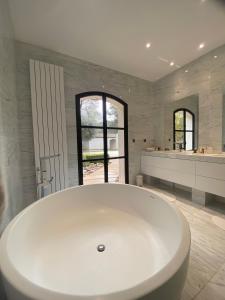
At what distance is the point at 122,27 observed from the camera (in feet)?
6.90

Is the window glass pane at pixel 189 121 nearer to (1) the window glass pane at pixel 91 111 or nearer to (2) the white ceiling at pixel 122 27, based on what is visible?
(2) the white ceiling at pixel 122 27

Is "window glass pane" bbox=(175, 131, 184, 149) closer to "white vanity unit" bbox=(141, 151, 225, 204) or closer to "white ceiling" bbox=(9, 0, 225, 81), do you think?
"white vanity unit" bbox=(141, 151, 225, 204)

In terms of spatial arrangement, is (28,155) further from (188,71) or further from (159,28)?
(188,71)

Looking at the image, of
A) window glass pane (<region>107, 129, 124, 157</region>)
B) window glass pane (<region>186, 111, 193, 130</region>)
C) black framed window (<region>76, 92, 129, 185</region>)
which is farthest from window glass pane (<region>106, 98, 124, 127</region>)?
window glass pane (<region>186, 111, 193, 130</region>)

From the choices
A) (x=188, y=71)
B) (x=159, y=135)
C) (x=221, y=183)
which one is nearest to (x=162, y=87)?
(x=188, y=71)

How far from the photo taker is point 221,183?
221 cm

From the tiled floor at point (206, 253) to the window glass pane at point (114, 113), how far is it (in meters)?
2.16

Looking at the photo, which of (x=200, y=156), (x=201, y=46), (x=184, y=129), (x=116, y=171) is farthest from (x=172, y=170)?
(x=201, y=46)

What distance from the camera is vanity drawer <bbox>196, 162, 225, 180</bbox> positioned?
2199mm

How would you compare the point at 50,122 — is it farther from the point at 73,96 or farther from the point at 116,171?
the point at 116,171

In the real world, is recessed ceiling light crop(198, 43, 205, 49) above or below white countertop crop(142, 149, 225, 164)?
above

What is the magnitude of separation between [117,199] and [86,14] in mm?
2484

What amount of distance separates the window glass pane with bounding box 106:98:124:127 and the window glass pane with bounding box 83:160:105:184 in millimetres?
942

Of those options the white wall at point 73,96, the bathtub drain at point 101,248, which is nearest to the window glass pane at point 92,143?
the white wall at point 73,96
